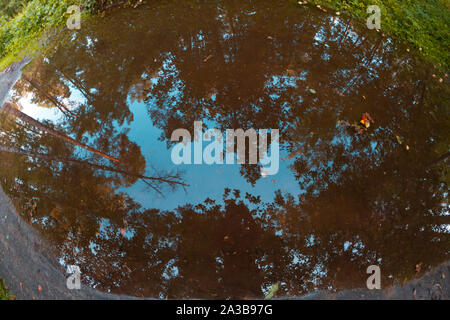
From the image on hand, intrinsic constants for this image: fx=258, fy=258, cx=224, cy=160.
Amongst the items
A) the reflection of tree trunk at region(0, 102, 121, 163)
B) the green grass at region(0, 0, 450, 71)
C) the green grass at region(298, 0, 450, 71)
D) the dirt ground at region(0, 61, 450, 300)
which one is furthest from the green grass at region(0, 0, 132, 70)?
the green grass at region(298, 0, 450, 71)

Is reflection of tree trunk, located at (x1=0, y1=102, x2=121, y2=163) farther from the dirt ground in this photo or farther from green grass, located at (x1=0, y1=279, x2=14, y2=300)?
green grass, located at (x1=0, y1=279, x2=14, y2=300)

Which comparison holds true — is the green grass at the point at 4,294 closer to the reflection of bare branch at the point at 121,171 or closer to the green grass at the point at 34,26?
the reflection of bare branch at the point at 121,171

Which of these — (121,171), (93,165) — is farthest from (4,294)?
(121,171)

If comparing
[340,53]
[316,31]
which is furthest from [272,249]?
[316,31]

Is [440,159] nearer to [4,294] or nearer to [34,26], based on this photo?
[4,294]

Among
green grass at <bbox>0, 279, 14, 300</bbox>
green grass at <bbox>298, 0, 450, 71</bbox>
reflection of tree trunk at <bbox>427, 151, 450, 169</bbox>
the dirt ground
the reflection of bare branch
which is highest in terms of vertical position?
green grass at <bbox>298, 0, 450, 71</bbox>

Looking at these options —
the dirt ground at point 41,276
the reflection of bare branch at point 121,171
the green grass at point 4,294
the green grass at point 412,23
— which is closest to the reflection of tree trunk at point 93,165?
the reflection of bare branch at point 121,171
